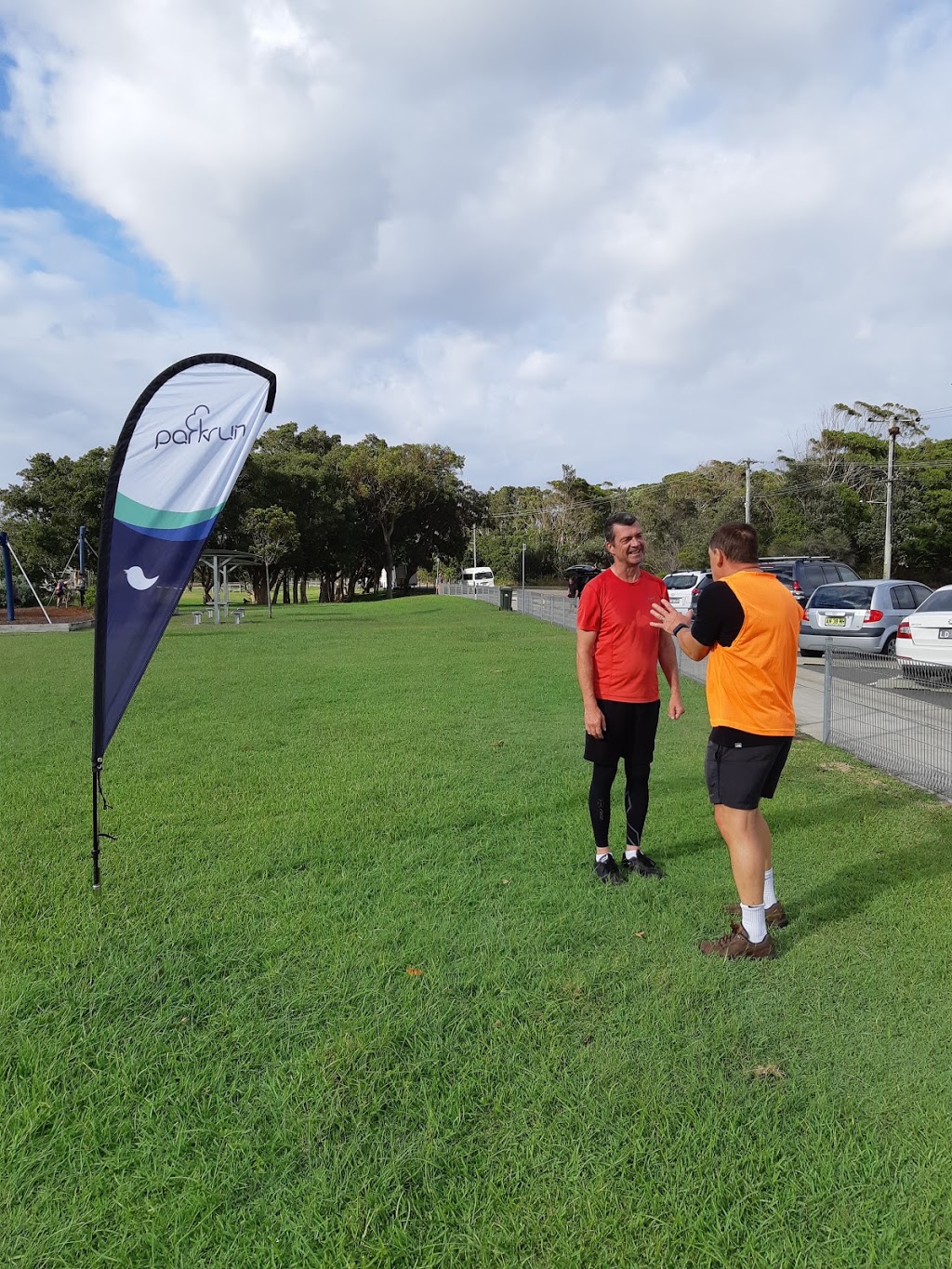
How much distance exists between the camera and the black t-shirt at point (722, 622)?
3031mm

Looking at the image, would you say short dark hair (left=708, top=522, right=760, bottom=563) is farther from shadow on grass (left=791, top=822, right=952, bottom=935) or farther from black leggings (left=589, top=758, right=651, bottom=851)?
shadow on grass (left=791, top=822, right=952, bottom=935)

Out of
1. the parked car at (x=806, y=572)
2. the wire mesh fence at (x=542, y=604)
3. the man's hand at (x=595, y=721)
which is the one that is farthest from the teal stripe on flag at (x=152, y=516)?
the parked car at (x=806, y=572)

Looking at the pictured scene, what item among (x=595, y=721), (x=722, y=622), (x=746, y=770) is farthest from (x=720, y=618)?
(x=595, y=721)

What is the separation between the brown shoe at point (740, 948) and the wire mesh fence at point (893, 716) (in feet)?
9.40

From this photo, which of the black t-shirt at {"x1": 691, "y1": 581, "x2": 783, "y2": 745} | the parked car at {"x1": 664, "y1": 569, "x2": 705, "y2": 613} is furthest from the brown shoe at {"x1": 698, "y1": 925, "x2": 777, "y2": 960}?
the parked car at {"x1": 664, "y1": 569, "x2": 705, "y2": 613}

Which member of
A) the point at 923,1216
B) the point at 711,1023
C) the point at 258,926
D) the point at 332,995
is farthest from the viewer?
the point at 258,926

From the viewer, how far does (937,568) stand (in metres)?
46.7

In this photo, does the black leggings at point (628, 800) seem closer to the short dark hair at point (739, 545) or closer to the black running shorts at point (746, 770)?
the black running shorts at point (746, 770)

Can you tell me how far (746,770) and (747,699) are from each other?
0.29 metres

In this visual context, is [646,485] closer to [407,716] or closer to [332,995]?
[407,716]

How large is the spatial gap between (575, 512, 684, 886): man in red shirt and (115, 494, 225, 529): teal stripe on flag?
1862 millimetres

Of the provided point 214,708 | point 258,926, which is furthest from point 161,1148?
point 214,708

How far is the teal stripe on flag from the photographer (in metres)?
3.39

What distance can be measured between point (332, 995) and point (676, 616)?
6.77ft
